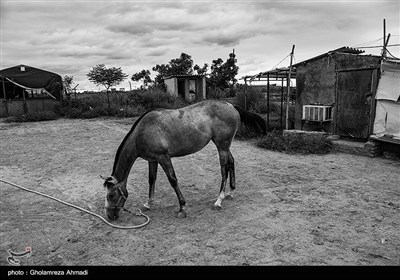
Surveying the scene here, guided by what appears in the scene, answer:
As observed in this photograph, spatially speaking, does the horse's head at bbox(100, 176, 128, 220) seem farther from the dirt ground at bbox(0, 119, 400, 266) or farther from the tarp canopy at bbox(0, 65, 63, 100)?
the tarp canopy at bbox(0, 65, 63, 100)

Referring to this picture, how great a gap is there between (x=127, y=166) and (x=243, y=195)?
2.25m

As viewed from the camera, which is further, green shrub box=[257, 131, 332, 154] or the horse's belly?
green shrub box=[257, 131, 332, 154]

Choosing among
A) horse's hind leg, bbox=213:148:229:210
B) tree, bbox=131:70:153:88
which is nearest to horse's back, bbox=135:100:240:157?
horse's hind leg, bbox=213:148:229:210

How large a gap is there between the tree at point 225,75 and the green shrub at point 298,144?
20739 millimetres

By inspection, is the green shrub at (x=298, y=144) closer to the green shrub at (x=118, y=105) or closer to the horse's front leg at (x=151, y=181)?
the horse's front leg at (x=151, y=181)

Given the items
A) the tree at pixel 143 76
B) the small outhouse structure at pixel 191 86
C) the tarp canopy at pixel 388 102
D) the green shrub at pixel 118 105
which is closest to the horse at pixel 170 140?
the tarp canopy at pixel 388 102

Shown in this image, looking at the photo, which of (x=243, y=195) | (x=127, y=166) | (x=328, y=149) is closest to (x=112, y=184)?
(x=127, y=166)

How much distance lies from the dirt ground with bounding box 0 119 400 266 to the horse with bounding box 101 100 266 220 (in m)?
0.41

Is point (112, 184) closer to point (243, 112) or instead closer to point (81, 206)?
point (81, 206)

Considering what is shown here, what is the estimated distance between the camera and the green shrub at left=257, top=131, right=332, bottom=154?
8688mm

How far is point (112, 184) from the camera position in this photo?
418 centimetres

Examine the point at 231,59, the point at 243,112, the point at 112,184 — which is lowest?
the point at 112,184

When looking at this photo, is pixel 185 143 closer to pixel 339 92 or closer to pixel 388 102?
pixel 388 102

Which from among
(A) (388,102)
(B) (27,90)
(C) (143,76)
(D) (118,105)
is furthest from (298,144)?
(C) (143,76)
